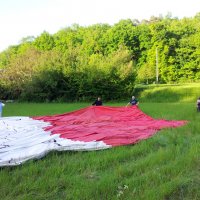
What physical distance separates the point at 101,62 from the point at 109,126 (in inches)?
1034

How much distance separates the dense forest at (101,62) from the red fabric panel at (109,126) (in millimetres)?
20662

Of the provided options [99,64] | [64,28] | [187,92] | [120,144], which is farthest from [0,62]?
[120,144]

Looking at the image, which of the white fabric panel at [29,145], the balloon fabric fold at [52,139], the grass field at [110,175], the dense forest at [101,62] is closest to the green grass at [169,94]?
the dense forest at [101,62]

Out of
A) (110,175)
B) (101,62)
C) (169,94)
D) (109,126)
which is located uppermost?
(101,62)

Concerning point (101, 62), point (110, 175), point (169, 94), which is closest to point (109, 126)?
point (110, 175)

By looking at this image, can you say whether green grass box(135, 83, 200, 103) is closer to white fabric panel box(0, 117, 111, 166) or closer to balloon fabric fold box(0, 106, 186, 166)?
balloon fabric fold box(0, 106, 186, 166)

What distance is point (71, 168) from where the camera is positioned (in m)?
6.69

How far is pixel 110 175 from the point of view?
5.98m

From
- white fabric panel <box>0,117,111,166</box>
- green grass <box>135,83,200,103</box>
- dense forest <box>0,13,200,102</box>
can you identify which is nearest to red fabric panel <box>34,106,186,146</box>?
white fabric panel <box>0,117,111,166</box>

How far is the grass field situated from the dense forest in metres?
29.9

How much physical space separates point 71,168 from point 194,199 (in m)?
2.62

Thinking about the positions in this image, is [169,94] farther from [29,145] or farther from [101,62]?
[29,145]

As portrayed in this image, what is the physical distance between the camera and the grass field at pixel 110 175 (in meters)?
5.22

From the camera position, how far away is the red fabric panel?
9828 millimetres
